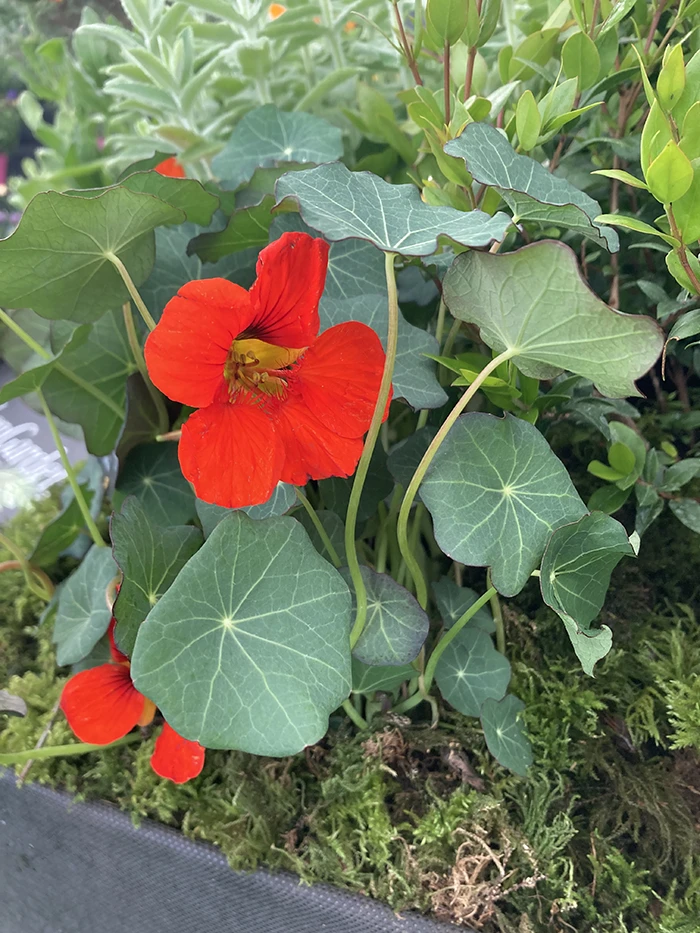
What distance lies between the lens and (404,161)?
0.88 metres

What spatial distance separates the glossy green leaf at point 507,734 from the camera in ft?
1.89

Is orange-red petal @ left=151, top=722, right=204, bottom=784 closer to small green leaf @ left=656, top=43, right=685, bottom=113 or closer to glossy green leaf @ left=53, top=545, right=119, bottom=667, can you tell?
glossy green leaf @ left=53, top=545, right=119, bottom=667

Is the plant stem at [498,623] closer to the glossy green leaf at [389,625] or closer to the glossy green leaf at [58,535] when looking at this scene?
the glossy green leaf at [389,625]

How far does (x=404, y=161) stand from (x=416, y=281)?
0.82 feet

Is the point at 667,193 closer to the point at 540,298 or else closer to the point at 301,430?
the point at 540,298

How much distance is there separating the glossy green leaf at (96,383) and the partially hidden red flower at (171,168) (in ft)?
0.81

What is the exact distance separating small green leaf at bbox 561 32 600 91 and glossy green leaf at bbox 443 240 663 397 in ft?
0.79

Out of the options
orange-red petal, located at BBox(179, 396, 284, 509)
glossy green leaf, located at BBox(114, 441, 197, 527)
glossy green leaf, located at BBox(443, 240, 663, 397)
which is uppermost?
glossy green leaf, located at BBox(443, 240, 663, 397)

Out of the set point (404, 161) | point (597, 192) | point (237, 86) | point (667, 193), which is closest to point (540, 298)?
Answer: point (667, 193)

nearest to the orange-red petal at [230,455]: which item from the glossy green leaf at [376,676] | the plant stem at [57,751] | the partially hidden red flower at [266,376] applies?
the partially hidden red flower at [266,376]

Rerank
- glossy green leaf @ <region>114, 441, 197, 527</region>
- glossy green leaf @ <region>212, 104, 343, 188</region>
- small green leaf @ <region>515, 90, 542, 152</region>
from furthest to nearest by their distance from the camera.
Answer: glossy green leaf @ <region>212, 104, 343, 188</region>
glossy green leaf @ <region>114, 441, 197, 527</region>
small green leaf @ <region>515, 90, 542, 152</region>

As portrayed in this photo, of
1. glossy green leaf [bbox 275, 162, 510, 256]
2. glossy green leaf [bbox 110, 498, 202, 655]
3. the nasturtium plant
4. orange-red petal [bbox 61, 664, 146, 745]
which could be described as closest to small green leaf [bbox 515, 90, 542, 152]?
the nasturtium plant

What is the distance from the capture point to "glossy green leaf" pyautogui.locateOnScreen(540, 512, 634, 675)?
445 mm

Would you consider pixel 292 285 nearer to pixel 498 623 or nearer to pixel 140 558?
pixel 140 558
